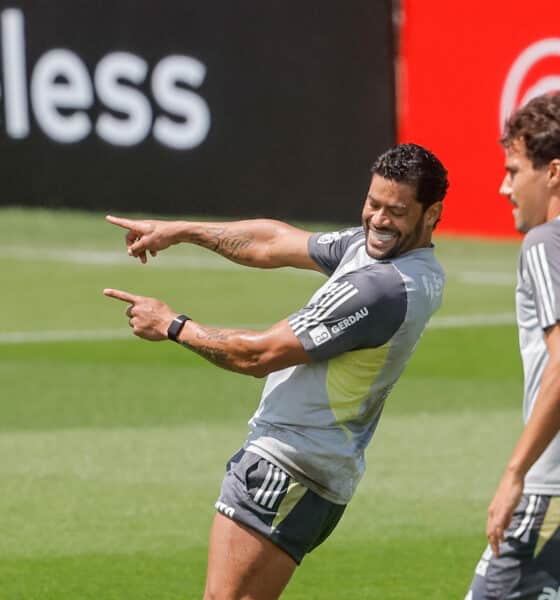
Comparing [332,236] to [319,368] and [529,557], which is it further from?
[529,557]

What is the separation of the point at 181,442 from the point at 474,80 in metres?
10.4

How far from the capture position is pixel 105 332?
1555 cm

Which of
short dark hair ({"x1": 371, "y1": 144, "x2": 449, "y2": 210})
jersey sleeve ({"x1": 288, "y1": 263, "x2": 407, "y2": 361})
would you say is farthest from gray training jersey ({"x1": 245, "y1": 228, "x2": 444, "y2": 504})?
short dark hair ({"x1": 371, "y1": 144, "x2": 449, "y2": 210})

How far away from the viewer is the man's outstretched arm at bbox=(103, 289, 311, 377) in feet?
19.3

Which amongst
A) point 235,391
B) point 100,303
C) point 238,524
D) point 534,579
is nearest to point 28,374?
point 235,391

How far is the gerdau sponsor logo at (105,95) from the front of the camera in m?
21.2

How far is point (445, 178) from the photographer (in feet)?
19.8

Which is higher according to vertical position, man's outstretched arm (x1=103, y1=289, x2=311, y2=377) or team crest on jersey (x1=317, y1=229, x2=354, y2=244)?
team crest on jersey (x1=317, y1=229, x2=354, y2=244)

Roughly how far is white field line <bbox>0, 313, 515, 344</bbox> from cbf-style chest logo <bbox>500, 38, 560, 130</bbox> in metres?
4.19

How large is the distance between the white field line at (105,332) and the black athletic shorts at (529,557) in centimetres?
1003

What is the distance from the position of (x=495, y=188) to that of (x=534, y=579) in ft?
50.0

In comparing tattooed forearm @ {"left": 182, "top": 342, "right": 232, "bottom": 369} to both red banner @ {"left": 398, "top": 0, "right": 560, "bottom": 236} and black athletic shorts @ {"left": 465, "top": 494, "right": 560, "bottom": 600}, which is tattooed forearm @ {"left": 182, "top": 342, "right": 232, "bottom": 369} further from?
red banner @ {"left": 398, "top": 0, "right": 560, "bottom": 236}

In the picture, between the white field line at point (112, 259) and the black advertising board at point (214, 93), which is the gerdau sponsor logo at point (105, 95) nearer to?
the black advertising board at point (214, 93)

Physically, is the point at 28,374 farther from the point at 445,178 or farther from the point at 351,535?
the point at 445,178
